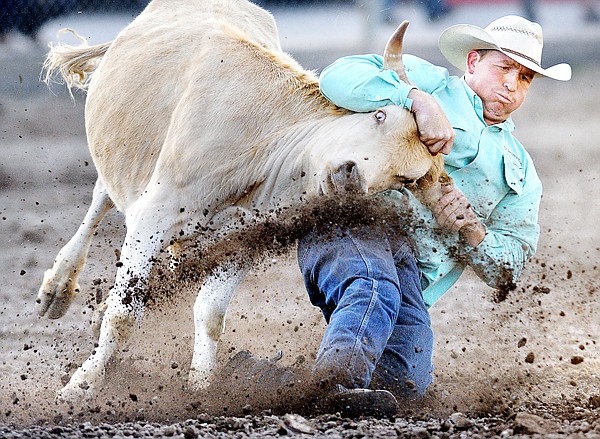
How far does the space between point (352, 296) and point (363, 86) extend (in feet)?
2.59

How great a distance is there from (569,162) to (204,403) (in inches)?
330

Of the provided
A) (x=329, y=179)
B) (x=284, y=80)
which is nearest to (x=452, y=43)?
(x=284, y=80)

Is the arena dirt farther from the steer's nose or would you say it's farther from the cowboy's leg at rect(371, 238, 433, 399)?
the steer's nose

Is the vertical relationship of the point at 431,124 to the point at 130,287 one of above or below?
above

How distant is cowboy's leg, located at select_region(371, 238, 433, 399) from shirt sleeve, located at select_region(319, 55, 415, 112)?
1.99 ft

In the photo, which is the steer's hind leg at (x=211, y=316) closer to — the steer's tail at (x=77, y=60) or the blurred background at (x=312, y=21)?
the steer's tail at (x=77, y=60)

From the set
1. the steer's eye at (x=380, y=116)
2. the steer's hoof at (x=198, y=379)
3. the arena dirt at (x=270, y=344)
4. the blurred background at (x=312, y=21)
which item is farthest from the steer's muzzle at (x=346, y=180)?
the blurred background at (x=312, y=21)

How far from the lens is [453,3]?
11898 mm

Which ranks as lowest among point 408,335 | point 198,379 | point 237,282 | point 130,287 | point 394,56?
point 198,379

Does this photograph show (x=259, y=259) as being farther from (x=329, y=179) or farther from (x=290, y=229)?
(x=329, y=179)

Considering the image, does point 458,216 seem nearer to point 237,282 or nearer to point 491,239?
point 491,239

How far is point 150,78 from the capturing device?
4.91m

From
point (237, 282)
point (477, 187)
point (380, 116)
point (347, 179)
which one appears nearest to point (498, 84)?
point (477, 187)

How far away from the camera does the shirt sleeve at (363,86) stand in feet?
13.0
